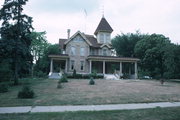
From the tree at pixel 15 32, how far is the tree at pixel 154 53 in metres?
28.1

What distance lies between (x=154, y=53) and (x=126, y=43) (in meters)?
13.9

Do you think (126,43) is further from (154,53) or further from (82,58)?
(82,58)

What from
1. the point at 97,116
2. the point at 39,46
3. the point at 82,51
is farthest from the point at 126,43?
the point at 97,116

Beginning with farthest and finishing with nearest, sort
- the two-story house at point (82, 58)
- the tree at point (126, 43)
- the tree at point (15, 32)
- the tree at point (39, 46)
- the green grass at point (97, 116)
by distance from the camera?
1. the tree at point (126, 43)
2. the tree at point (39, 46)
3. the two-story house at point (82, 58)
4. the tree at point (15, 32)
5. the green grass at point (97, 116)

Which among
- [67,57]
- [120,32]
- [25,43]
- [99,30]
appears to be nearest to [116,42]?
[120,32]

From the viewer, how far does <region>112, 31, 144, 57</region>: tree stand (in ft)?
165

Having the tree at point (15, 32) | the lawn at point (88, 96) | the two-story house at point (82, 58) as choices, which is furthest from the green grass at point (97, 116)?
the two-story house at point (82, 58)

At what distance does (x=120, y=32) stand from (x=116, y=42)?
3.80m

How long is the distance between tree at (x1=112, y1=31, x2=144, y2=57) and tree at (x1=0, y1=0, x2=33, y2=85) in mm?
35202

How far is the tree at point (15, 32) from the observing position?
1780cm

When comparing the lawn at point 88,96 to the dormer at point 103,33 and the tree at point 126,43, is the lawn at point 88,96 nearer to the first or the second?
the dormer at point 103,33

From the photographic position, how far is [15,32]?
61.2 feet

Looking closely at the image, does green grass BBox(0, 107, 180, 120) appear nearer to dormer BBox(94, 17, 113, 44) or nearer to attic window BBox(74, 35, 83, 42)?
attic window BBox(74, 35, 83, 42)

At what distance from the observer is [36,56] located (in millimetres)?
50188
